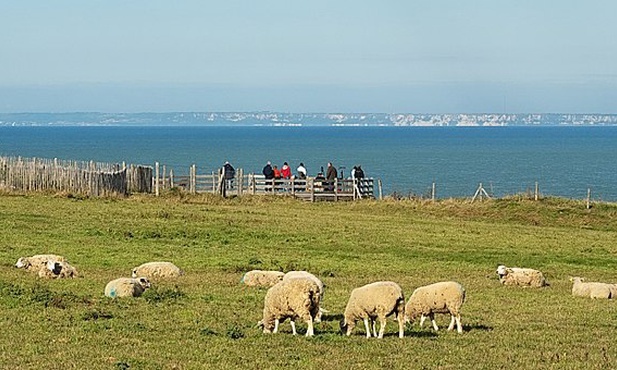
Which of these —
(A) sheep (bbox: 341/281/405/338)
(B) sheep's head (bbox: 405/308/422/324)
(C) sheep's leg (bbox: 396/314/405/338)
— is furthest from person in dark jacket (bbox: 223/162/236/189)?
(C) sheep's leg (bbox: 396/314/405/338)

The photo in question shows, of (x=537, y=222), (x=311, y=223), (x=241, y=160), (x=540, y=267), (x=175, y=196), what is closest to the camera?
(x=540, y=267)

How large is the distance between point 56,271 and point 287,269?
6.29m

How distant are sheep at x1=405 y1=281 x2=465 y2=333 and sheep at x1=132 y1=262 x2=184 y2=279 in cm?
885

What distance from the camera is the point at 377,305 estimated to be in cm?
1568

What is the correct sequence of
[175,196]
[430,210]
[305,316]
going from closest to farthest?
1. [305,316]
2. [430,210]
3. [175,196]

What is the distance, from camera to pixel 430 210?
49.2 meters

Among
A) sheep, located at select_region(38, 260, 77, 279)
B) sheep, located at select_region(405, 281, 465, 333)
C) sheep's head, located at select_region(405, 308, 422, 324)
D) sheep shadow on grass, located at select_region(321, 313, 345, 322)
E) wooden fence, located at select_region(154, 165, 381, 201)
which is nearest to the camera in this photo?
sheep, located at select_region(405, 281, 465, 333)

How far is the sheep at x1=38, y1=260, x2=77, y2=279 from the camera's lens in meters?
23.5

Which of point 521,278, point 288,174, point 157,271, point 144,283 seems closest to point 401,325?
point 144,283

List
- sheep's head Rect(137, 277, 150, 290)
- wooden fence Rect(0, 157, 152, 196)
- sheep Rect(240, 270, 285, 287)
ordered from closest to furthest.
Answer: sheep's head Rect(137, 277, 150, 290) → sheep Rect(240, 270, 285, 287) → wooden fence Rect(0, 157, 152, 196)

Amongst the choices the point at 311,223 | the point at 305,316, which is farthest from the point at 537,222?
the point at 305,316

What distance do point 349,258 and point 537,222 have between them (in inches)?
696

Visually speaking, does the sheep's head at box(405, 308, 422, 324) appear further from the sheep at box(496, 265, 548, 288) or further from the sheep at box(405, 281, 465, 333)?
the sheep at box(496, 265, 548, 288)

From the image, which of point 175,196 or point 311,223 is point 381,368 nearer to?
point 311,223
